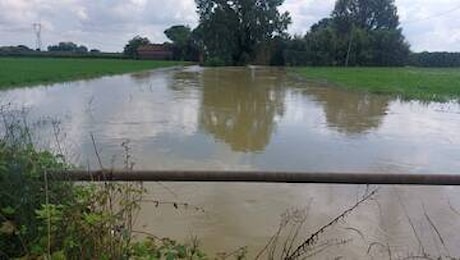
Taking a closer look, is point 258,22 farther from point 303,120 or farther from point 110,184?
point 110,184

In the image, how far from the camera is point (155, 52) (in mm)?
95500

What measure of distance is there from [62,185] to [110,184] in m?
0.24

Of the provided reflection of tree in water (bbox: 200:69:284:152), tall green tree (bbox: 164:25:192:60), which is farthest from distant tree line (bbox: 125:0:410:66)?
reflection of tree in water (bbox: 200:69:284:152)

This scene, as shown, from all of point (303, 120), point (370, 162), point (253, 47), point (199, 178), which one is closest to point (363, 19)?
point (253, 47)

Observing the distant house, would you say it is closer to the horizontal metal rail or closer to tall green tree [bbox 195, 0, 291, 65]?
tall green tree [bbox 195, 0, 291, 65]

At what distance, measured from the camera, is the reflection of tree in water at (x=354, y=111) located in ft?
46.1

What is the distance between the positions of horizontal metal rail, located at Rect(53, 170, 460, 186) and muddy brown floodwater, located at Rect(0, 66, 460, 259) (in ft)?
5.78

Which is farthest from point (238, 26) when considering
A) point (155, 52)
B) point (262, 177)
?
point (262, 177)

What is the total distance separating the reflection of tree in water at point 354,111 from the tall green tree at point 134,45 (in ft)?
256

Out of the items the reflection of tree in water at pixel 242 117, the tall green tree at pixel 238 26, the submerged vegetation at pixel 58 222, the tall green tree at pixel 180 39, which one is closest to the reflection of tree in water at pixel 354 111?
the reflection of tree in water at pixel 242 117

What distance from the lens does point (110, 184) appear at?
3.19m

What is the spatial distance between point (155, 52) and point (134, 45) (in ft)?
25.0

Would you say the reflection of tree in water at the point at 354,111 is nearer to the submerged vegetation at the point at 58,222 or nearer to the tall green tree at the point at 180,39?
the submerged vegetation at the point at 58,222

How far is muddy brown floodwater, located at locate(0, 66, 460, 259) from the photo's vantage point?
5613 mm
